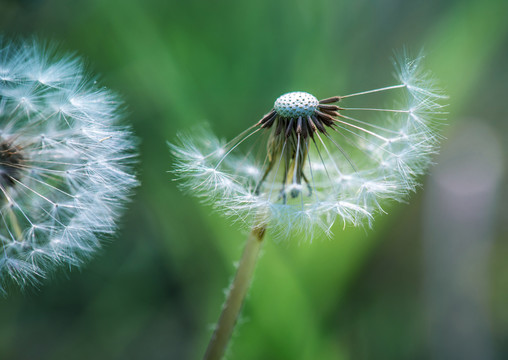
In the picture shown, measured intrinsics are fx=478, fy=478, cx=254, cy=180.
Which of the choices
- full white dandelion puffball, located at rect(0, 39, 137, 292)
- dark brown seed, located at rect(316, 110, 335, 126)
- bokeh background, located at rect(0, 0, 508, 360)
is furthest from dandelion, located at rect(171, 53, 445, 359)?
bokeh background, located at rect(0, 0, 508, 360)

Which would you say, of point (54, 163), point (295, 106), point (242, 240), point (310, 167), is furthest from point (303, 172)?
point (242, 240)

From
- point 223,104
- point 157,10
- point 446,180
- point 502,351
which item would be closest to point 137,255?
point 223,104

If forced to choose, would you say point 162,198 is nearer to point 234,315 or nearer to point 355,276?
point 355,276

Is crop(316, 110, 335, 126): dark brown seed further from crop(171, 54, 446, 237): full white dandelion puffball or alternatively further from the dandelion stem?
the dandelion stem

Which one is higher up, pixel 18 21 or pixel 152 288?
pixel 18 21

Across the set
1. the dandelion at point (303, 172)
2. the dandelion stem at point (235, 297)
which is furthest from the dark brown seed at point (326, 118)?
the dandelion stem at point (235, 297)

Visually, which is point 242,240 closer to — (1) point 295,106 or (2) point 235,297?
(2) point 235,297

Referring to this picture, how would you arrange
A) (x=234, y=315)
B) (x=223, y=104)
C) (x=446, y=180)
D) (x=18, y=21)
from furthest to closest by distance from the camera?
1. (x=446, y=180)
2. (x=223, y=104)
3. (x=18, y=21)
4. (x=234, y=315)
